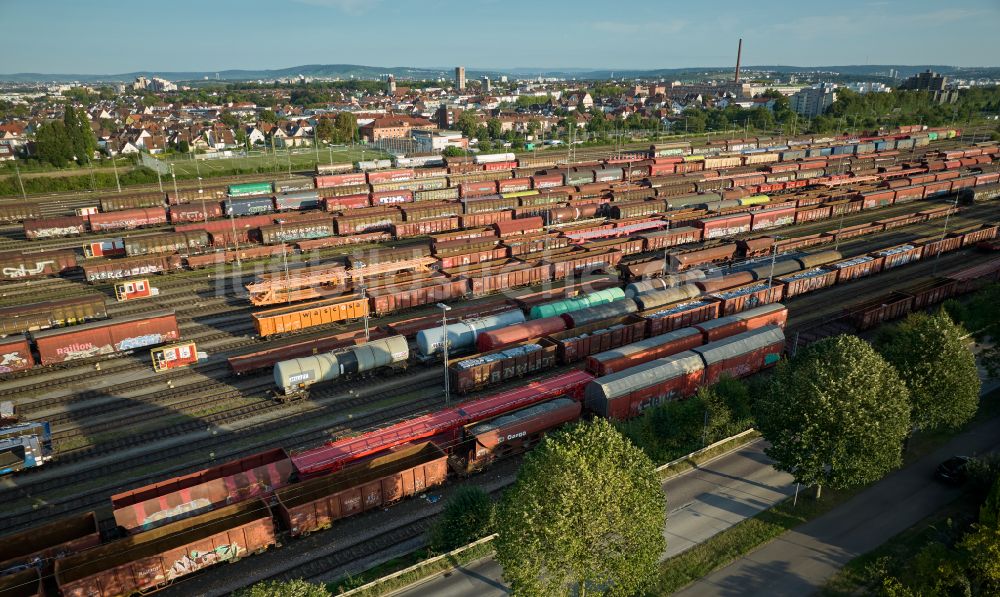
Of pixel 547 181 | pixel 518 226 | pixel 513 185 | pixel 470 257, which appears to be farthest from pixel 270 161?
pixel 470 257

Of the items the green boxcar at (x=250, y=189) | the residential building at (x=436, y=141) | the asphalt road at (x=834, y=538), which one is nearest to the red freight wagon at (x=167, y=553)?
the asphalt road at (x=834, y=538)

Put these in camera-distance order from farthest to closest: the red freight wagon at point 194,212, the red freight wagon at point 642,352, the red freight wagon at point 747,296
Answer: the red freight wagon at point 194,212 → the red freight wagon at point 747,296 → the red freight wagon at point 642,352

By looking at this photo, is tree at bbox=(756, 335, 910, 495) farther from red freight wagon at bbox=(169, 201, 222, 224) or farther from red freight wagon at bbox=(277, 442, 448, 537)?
red freight wagon at bbox=(169, 201, 222, 224)

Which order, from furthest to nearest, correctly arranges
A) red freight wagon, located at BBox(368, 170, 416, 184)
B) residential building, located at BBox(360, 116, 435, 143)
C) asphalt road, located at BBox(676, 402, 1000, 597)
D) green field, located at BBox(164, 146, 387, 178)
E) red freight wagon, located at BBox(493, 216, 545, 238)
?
residential building, located at BBox(360, 116, 435, 143)
green field, located at BBox(164, 146, 387, 178)
red freight wagon, located at BBox(368, 170, 416, 184)
red freight wagon, located at BBox(493, 216, 545, 238)
asphalt road, located at BBox(676, 402, 1000, 597)

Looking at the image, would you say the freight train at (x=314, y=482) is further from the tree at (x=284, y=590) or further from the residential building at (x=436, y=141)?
the residential building at (x=436, y=141)

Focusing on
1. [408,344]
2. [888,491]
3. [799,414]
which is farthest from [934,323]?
[408,344]

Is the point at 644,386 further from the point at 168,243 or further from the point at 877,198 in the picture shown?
the point at 877,198

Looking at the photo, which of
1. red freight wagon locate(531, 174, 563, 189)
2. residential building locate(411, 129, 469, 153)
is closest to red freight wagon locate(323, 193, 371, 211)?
red freight wagon locate(531, 174, 563, 189)

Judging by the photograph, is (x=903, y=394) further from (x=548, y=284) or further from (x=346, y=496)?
(x=548, y=284)
